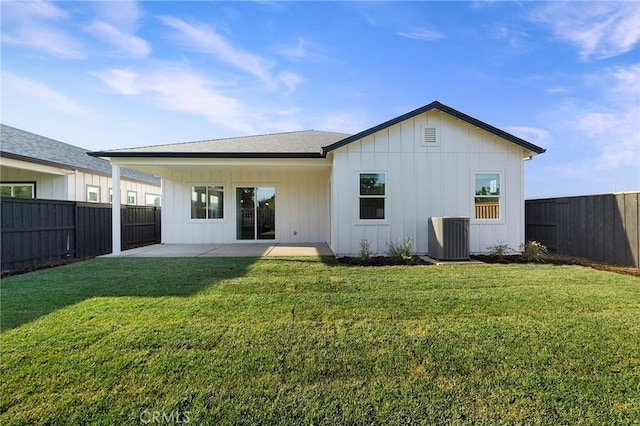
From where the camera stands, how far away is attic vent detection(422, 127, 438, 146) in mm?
8930

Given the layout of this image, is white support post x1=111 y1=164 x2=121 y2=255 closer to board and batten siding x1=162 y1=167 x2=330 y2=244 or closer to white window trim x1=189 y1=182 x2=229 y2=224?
board and batten siding x1=162 y1=167 x2=330 y2=244

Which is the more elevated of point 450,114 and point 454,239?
point 450,114

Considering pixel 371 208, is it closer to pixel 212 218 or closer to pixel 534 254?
pixel 534 254

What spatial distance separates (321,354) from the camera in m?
2.92

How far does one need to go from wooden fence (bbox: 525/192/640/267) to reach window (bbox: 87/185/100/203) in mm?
17670

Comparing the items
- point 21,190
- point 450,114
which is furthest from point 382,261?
point 21,190

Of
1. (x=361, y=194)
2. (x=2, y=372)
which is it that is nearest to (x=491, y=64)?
(x=361, y=194)

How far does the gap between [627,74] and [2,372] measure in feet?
54.1

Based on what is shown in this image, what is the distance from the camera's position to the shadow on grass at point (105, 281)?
4.29m

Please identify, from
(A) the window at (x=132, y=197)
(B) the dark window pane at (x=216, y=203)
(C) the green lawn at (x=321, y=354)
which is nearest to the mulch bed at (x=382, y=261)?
(C) the green lawn at (x=321, y=354)

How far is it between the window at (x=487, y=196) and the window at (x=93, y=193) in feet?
50.0

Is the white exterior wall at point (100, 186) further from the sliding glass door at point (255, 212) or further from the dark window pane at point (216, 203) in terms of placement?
the sliding glass door at point (255, 212)

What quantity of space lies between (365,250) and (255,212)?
5.78 meters

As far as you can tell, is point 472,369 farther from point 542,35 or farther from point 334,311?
point 542,35
